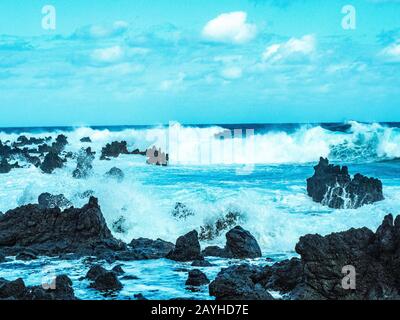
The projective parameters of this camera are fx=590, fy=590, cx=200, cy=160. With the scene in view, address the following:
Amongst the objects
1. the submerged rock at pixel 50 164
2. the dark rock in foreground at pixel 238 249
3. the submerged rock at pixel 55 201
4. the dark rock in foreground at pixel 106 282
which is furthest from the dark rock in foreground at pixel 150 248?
the submerged rock at pixel 50 164

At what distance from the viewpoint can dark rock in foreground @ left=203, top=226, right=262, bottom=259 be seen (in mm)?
9609

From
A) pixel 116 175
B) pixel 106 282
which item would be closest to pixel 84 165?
pixel 116 175

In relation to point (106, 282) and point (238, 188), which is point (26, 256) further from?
point (238, 188)

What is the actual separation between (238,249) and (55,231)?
3358 mm

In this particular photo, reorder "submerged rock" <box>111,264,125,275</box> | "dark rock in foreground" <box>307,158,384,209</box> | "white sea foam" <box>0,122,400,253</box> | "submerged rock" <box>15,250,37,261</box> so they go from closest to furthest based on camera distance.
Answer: "submerged rock" <box>111,264,125,275</box> < "submerged rock" <box>15,250,37,261</box> < "white sea foam" <box>0,122,400,253</box> < "dark rock in foreground" <box>307,158,384,209</box>

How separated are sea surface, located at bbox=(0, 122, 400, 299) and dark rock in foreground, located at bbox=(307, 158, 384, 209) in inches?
14.6

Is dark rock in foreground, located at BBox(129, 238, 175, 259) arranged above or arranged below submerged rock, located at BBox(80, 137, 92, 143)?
below

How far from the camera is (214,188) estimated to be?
62.1 feet

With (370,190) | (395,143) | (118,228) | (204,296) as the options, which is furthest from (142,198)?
(395,143)

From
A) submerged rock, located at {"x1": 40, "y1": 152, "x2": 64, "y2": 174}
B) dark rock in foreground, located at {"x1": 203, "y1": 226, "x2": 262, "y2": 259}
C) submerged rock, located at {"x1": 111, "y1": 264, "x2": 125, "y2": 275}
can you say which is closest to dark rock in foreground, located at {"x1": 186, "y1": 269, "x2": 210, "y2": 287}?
submerged rock, located at {"x1": 111, "y1": 264, "x2": 125, "y2": 275}

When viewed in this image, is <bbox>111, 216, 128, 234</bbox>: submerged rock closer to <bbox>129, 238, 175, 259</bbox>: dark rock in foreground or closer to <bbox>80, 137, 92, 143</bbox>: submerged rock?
<bbox>129, 238, 175, 259</bbox>: dark rock in foreground

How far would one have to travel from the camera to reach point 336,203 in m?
15.3
